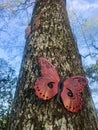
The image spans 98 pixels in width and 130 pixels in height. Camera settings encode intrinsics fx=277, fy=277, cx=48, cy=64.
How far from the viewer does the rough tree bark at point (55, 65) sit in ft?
8.30

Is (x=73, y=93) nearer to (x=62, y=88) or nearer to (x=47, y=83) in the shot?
(x=62, y=88)

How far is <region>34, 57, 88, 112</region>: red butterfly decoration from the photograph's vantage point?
2.60 meters

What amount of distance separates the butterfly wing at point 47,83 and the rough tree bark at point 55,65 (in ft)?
0.24

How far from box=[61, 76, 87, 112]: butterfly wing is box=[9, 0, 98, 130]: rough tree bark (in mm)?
60

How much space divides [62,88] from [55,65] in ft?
1.29

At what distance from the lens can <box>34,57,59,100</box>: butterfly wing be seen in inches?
103

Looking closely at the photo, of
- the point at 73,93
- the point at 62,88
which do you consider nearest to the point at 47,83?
the point at 62,88

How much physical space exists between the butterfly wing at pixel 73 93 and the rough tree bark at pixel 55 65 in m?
0.06

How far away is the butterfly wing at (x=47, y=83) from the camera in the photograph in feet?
8.59

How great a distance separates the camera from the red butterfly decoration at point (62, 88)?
2.60 m

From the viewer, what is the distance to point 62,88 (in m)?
2.64

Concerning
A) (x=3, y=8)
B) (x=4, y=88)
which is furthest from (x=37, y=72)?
(x=4, y=88)

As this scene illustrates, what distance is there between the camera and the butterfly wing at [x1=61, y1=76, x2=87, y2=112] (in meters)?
2.59

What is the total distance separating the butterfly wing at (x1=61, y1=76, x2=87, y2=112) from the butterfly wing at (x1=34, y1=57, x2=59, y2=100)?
10cm
